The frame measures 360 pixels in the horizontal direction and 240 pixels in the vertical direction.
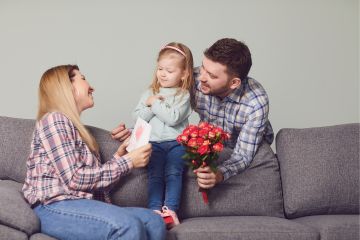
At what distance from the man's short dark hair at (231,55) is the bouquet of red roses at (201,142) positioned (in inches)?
19.2

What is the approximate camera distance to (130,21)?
3.99m

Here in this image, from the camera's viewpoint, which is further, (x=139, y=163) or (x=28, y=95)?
(x=28, y=95)

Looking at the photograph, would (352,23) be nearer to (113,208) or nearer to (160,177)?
(160,177)

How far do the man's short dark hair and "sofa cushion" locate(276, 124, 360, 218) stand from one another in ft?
1.64

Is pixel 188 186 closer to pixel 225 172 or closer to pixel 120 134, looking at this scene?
pixel 225 172

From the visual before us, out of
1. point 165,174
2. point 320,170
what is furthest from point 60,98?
point 320,170

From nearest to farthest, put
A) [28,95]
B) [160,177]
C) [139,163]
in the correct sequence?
[139,163]
[160,177]
[28,95]

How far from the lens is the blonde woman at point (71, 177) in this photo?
Answer: 2396 mm

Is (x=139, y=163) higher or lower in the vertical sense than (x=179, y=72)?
lower

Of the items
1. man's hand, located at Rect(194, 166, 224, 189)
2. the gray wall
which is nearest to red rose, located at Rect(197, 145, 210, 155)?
man's hand, located at Rect(194, 166, 224, 189)

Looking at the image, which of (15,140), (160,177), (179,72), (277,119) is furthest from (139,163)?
(277,119)

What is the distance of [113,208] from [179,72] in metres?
0.90

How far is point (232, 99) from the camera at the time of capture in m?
3.18

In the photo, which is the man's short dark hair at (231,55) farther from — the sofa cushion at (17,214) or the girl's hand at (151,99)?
the sofa cushion at (17,214)
